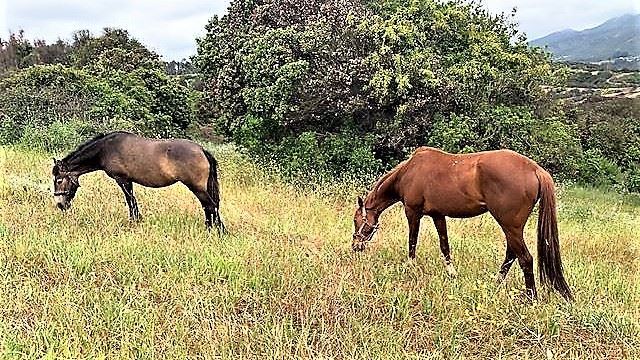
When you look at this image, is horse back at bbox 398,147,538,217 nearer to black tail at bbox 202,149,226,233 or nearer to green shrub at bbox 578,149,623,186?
black tail at bbox 202,149,226,233

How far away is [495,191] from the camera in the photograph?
506 centimetres

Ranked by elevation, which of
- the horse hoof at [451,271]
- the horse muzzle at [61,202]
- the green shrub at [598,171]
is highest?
the horse muzzle at [61,202]

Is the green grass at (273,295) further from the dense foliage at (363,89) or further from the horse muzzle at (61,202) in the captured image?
the dense foliage at (363,89)

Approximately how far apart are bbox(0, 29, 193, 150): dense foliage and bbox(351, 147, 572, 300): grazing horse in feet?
32.4

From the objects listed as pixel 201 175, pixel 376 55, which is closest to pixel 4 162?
pixel 201 175

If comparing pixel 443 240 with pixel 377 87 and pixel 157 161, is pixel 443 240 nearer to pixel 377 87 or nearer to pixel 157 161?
pixel 157 161

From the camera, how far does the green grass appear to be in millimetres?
3873

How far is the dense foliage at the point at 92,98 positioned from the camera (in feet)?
47.6

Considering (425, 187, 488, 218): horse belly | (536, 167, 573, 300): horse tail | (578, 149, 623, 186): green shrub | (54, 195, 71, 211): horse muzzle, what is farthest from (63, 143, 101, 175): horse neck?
(578, 149, 623, 186): green shrub

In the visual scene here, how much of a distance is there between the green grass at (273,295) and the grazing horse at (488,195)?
0.29 meters

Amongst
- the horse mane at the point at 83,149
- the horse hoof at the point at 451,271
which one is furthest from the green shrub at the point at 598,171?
the horse mane at the point at 83,149

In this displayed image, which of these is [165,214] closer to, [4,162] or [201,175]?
[201,175]

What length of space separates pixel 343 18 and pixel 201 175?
21.4ft

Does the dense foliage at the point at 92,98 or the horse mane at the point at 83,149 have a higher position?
the dense foliage at the point at 92,98
